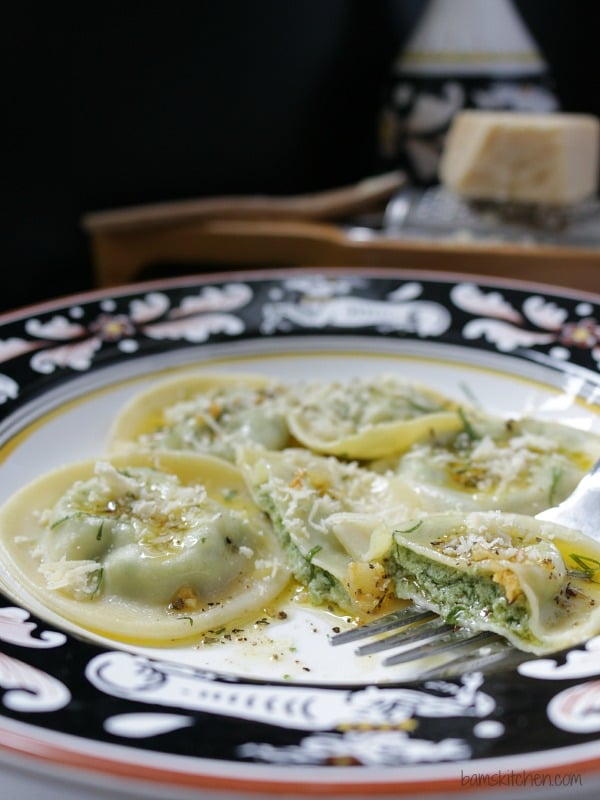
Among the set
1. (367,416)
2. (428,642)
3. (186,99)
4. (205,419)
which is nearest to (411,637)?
(428,642)

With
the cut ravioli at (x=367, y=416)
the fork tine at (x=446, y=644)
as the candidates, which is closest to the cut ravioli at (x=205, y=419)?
the cut ravioli at (x=367, y=416)

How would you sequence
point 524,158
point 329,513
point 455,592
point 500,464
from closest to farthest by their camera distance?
point 455,592 → point 329,513 → point 500,464 → point 524,158

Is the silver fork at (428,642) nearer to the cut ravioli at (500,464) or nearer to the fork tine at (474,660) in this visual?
the fork tine at (474,660)

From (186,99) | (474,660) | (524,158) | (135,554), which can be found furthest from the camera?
(186,99)

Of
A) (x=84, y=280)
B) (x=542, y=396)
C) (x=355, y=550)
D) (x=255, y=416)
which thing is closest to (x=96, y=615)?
(x=355, y=550)

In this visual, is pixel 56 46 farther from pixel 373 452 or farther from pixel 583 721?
pixel 583 721

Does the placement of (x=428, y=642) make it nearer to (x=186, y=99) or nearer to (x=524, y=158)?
(x=524, y=158)
